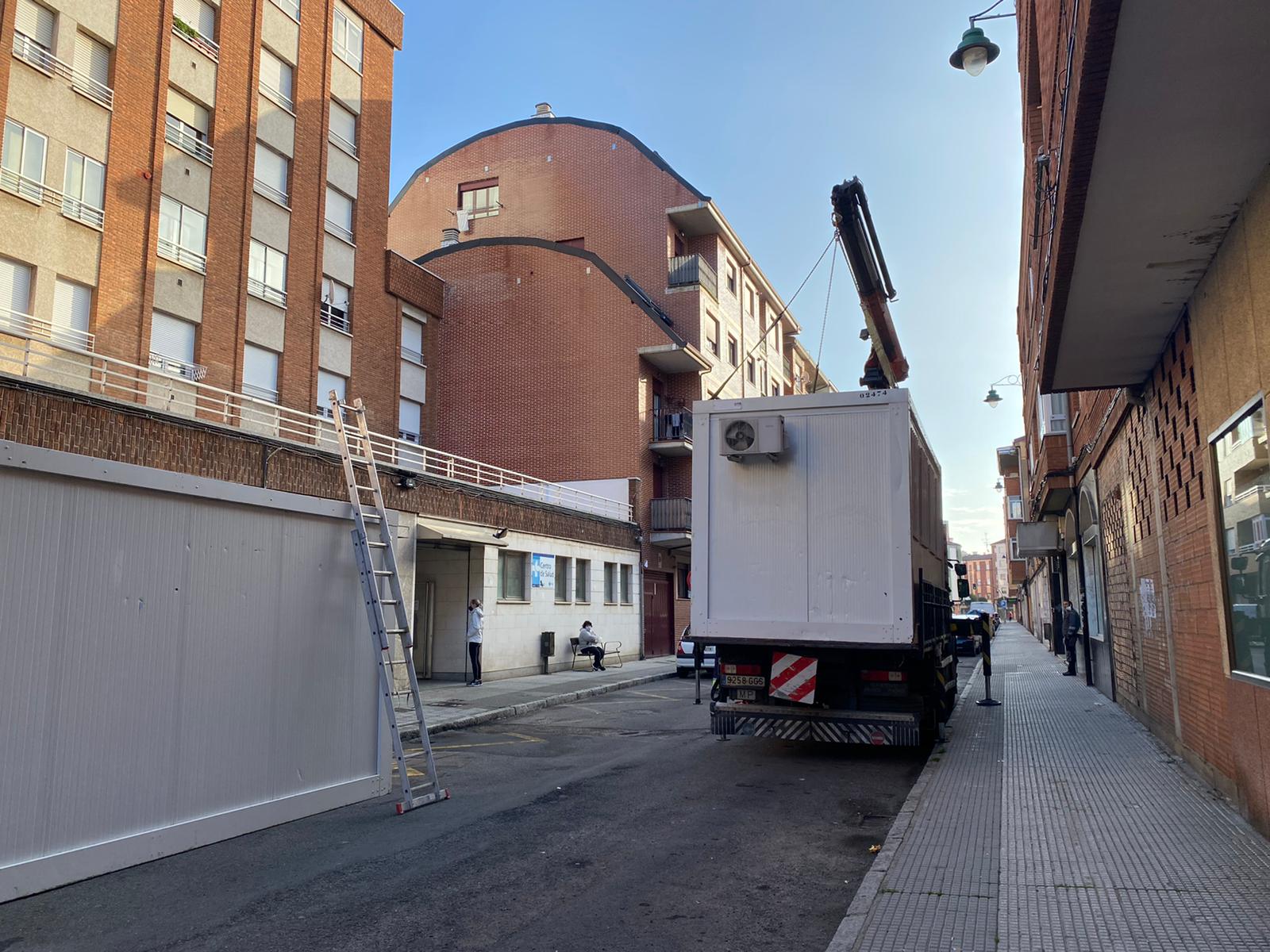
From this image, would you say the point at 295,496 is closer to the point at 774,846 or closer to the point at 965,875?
the point at 774,846

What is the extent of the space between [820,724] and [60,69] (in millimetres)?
18878

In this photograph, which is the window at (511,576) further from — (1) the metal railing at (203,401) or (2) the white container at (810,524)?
(2) the white container at (810,524)

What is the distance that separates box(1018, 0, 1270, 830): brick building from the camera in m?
4.66

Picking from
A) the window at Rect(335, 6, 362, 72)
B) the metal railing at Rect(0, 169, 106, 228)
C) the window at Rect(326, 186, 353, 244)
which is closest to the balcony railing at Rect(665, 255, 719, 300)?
the window at Rect(326, 186, 353, 244)

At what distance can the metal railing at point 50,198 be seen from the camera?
55.6ft

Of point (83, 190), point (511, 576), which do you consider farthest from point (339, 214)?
point (511, 576)

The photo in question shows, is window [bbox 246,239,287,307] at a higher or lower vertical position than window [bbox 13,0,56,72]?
lower

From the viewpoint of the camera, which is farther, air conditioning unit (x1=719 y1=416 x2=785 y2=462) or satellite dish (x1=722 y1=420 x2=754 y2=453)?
satellite dish (x1=722 y1=420 x2=754 y2=453)

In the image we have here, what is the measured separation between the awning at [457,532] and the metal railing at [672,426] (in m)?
12.3

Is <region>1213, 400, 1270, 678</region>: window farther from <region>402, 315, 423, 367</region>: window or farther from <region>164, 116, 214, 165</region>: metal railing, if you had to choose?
<region>402, 315, 423, 367</region>: window

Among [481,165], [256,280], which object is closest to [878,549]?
[256,280]

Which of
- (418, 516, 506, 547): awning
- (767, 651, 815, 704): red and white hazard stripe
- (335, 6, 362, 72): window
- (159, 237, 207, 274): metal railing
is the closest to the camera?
(767, 651, 815, 704): red and white hazard stripe

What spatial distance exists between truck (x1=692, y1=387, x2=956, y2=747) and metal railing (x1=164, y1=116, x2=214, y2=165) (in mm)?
16721

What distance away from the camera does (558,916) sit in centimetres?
503
